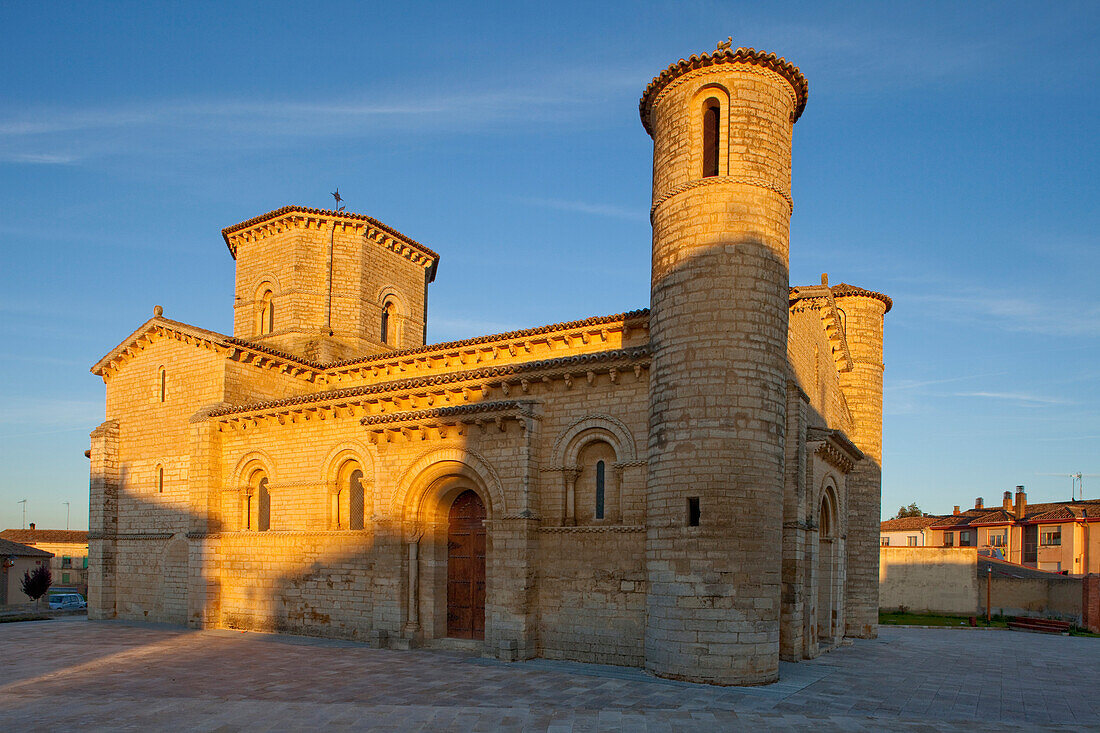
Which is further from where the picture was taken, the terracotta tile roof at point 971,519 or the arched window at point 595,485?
the terracotta tile roof at point 971,519

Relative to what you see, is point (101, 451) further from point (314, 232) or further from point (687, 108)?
point (687, 108)

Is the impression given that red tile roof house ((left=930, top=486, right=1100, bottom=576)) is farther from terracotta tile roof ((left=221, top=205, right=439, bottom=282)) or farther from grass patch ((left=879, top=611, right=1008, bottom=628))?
terracotta tile roof ((left=221, top=205, right=439, bottom=282))

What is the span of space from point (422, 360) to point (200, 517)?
296 inches

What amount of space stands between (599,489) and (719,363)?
12.8 ft

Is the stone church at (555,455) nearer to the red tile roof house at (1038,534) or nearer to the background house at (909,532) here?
the red tile roof house at (1038,534)

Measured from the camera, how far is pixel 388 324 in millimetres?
27984

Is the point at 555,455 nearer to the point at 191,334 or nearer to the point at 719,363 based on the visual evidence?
the point at 719,363

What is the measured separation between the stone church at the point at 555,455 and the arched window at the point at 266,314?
4.0 inches

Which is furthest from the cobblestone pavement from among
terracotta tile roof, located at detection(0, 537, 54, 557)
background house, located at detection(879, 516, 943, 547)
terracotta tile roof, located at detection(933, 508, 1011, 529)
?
background house, located at detection(879, 516, 943, 547)

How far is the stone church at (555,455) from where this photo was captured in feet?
46.5

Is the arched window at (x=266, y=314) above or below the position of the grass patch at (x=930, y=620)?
above

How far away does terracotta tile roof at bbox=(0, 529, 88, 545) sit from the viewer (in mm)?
55625

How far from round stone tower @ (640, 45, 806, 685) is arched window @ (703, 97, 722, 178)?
3cm

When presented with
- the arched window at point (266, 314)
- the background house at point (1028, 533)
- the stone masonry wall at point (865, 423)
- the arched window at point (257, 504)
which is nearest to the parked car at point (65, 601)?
the arched window at point (266, 314)
